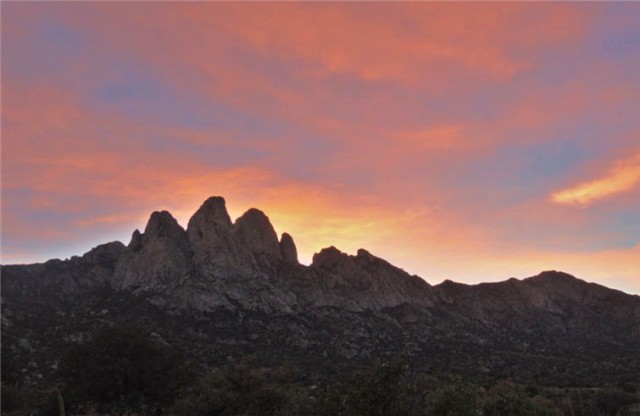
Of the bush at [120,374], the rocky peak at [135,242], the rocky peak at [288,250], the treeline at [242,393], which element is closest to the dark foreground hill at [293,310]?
Answer: the rocky peak at [135,242]

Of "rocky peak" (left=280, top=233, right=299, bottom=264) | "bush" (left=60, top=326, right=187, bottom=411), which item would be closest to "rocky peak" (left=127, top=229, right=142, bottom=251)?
"rocky peak" (left=280, top=233, right=299, bottom=264)

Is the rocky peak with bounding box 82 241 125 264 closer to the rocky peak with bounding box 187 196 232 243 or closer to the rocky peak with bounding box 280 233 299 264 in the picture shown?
the rocky peak with bounding box 187 196 232 243

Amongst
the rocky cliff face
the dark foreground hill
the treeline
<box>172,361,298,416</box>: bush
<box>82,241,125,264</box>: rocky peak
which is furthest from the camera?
<box>82,241,125,264</box>: rocky peak

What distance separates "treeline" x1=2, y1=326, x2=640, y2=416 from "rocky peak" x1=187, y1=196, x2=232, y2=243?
7379 cm

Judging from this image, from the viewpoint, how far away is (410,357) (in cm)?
8606

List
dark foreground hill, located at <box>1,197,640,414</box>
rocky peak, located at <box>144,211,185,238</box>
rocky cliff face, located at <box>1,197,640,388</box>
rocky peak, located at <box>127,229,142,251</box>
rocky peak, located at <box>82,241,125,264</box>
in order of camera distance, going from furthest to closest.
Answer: rocky peak, located at <box>144,211,185,238</box>
rocky peak, located at <box>127,229,142,251</box>
rocky peak, located at <box>82,241,125,264</box>
rocky cliff face, located at <box>1,197,640,388</box>
dark foreground hill, located at <box>1,197,640,414</box>

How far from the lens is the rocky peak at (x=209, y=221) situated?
405 feet

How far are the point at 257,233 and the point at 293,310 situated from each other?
114 ft

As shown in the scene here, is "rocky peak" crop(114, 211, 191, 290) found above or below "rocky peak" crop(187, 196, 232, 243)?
below

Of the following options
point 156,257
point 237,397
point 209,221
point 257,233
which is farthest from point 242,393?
point 257,233

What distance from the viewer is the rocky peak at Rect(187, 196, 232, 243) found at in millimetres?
123469

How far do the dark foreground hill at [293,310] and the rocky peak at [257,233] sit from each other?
37cm

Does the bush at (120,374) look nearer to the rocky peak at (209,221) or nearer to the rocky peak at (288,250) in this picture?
the rocky peak at (209,221)

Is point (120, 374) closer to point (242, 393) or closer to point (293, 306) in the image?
point (242, 393)
